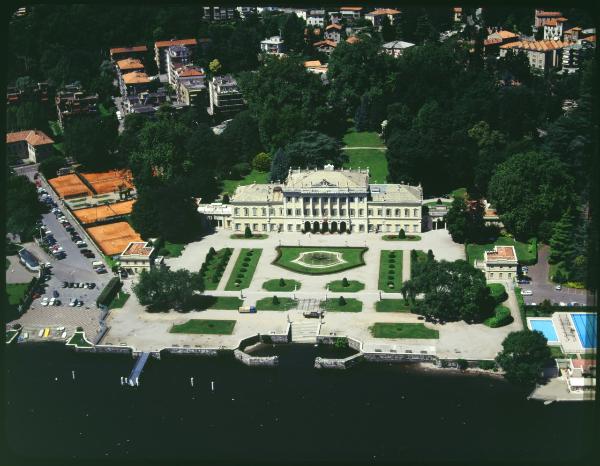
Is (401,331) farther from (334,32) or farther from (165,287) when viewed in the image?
(334,32)

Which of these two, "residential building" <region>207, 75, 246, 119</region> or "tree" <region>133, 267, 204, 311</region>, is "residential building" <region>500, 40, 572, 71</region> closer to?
"residential building" <region>207, 75, 246, 119</region>

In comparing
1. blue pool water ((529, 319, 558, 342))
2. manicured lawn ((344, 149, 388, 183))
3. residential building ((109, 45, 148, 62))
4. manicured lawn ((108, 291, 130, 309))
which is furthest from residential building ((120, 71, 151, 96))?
blue pool water ((529, 319, 558, 342))

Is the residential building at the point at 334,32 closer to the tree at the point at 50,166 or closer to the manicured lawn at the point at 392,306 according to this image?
the tree at the point at 50,166

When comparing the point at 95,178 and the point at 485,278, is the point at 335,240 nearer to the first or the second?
the point at 485,278

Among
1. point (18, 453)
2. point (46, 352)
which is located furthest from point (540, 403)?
point (18, 453)

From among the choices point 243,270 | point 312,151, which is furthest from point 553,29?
point 243,270

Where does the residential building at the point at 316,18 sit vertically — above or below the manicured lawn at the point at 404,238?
above

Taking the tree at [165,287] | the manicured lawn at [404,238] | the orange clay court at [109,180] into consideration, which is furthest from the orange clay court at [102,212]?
the manicured lawn at [404,238]
